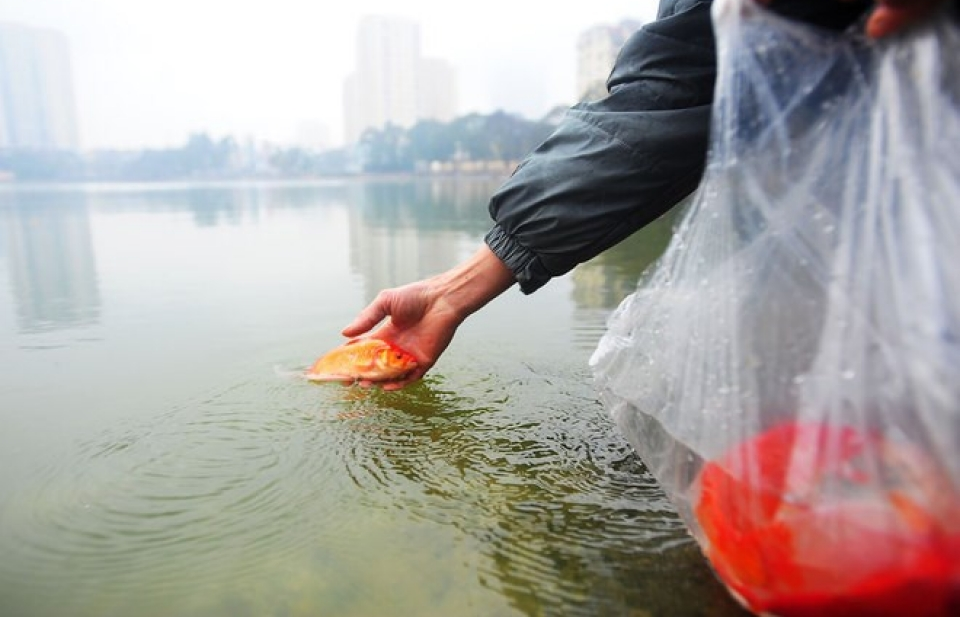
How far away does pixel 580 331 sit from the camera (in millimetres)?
3297

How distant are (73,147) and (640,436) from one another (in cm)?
10606

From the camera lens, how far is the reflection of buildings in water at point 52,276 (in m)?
3.78

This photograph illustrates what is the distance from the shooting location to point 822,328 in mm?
1119

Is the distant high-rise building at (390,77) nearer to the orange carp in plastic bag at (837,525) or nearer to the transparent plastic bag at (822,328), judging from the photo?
the transparent plastic bag at (822,328)

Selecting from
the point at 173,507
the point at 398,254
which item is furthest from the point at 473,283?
the point at 398,254

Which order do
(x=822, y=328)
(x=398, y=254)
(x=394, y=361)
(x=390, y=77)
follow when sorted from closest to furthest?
1. (x=822, y=328)
2. (x=394, y=361)
3. (x=398, y=254)
4. (x=390, y=77)

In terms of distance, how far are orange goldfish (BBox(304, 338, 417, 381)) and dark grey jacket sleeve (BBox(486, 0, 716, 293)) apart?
24.8 inches

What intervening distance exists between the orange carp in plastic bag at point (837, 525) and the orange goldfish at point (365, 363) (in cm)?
128

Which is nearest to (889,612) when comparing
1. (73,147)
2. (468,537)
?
(468,537)

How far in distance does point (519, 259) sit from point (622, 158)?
39cm

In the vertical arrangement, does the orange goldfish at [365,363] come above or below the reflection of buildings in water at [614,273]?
above

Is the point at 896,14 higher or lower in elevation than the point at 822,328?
higher

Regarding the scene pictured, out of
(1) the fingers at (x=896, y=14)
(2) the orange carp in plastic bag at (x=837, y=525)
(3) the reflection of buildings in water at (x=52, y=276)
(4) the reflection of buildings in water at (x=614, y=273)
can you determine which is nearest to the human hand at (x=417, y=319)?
(2) the orange carp in plastic bag at (x=837, y=525)

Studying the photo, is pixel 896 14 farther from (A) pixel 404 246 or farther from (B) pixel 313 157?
(B) pixel 313 157
